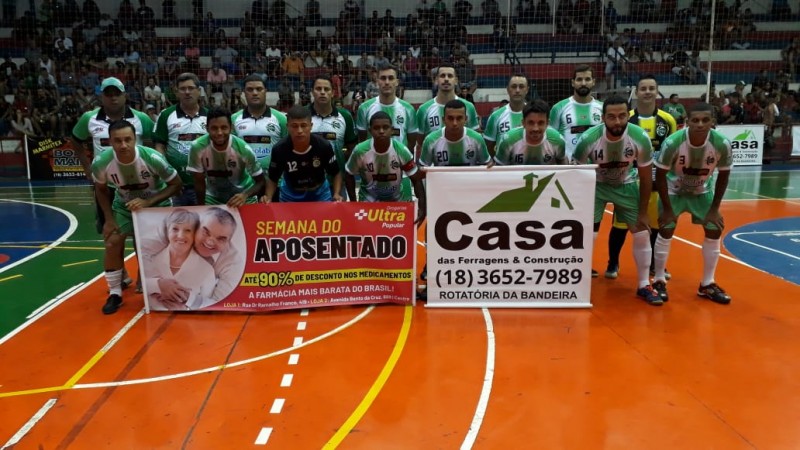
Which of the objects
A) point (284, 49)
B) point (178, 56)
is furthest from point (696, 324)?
point (178, 56)

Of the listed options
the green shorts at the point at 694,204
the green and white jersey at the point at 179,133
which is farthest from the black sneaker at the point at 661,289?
the green and white jersey at the point at 179,133

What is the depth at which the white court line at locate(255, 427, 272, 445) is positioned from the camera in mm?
3709

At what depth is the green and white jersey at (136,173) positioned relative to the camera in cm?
591

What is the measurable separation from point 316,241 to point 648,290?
3.43 metres

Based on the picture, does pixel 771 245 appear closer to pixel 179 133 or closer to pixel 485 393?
pixel 485 393

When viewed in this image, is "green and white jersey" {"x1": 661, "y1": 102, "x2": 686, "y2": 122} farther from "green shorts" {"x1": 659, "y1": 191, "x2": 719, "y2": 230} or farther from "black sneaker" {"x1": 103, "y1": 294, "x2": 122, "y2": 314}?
"black sneaker" {"x1": 103, "y1": 294, "x2": 122, "y2": 314}

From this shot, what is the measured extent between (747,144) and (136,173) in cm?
1763

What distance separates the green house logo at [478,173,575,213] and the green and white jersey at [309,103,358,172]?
6.26 feet

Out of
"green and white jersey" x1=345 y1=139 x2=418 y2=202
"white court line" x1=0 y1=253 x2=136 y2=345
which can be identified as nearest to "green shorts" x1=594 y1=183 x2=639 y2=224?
"green and white jersey" x1=345 y1=139 x2=418 y2=202

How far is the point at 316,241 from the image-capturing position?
5.89 m

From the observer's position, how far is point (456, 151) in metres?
6.32

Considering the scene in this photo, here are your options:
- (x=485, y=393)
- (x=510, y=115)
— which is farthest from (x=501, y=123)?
(x=485, y=393)

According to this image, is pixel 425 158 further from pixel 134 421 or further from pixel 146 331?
pixel 134 421

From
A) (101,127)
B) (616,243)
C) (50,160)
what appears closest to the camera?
(101,127)
